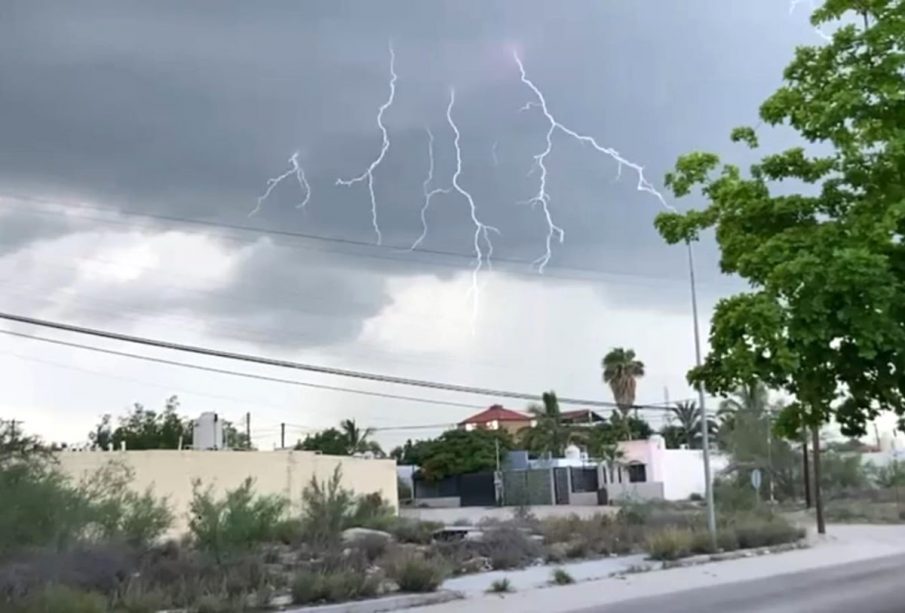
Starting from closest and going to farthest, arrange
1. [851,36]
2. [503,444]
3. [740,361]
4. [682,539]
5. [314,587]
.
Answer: [740,361] < [851,36] < [314,587] < [682,539] < [503,444]

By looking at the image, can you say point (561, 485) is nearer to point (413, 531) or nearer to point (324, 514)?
point (413, 531)

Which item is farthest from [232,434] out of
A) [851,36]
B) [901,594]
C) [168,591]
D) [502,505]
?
[851,36]

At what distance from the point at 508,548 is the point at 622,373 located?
185ft

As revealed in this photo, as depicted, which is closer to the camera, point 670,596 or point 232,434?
point 670,596

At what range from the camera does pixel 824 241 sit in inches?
305

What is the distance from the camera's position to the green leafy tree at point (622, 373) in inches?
3172

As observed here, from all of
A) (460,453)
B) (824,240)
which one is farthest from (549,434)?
(824,240)

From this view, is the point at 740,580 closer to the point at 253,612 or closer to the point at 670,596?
the point at 670,596

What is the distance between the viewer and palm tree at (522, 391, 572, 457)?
82.2 m

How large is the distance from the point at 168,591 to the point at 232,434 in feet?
178

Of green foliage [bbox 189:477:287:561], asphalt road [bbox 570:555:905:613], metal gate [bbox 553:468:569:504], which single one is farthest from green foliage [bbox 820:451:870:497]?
green foliage [bbox 189:477:287:561]

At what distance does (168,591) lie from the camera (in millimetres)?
18094

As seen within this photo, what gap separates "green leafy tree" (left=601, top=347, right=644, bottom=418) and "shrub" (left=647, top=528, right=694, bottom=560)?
5225 centimetres

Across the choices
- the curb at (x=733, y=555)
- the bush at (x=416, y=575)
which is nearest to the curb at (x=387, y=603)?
the bush at (x=416, y=575)
